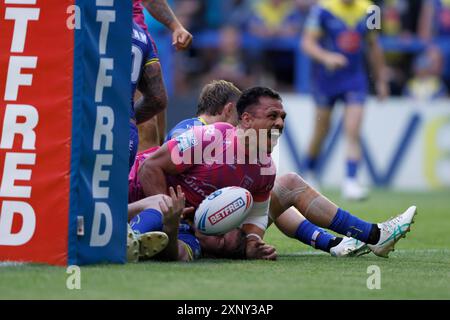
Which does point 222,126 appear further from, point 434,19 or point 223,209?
point 434,19

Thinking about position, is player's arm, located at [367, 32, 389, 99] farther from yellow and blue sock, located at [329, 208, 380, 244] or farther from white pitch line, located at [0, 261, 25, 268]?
white pitch line, located at [0, 261, 25, 268]

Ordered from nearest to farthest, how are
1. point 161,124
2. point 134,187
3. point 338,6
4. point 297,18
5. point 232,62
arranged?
point 134,187 → point 161,124 → point 338,6 → point 232,62 → point 297,18

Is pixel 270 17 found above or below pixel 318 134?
above

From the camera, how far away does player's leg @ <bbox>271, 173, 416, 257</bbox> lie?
21.6 ft

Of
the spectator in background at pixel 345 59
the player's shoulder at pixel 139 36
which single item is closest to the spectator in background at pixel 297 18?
the spectator in background at pixel 345 59

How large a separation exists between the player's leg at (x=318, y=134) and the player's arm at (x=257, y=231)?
23.5 feet

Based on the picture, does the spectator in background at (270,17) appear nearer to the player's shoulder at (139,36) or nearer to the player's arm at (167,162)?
the player's shoulder at (139,36)

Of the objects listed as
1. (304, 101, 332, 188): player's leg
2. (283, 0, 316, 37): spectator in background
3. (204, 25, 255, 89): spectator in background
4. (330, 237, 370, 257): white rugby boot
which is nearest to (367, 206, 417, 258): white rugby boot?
(330, 237, 370, 257): white rugby boot

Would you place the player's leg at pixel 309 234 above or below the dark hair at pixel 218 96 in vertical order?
below

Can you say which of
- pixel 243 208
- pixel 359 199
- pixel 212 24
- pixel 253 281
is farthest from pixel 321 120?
pixel 253 281

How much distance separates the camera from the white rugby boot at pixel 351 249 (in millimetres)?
6742

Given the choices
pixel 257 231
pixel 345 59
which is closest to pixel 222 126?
pixel 257 231

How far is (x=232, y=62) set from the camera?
54.4 feet

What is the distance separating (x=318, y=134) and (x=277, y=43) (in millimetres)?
3488
